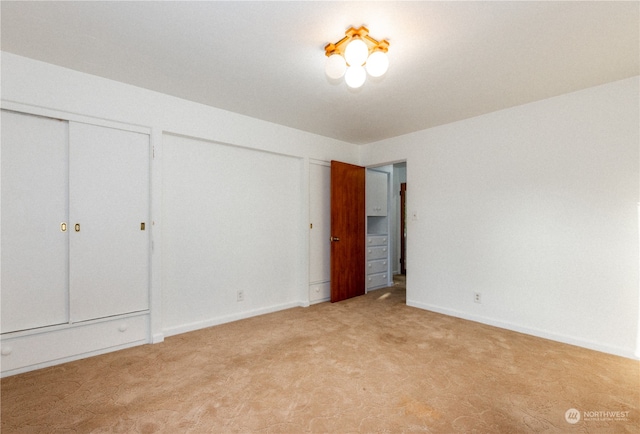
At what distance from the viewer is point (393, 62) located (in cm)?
247

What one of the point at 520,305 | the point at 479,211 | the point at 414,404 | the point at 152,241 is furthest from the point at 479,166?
the point at 152,241

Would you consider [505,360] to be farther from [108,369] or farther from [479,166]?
[108,369]

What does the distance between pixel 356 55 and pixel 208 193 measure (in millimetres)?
2322

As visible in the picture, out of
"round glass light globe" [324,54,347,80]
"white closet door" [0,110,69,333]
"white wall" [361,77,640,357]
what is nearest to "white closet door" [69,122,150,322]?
"white closet door" [0,110,69,333]

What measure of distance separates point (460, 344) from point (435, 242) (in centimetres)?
148

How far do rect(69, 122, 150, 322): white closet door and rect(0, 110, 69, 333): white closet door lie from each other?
0.08m

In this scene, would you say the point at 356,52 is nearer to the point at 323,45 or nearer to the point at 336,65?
the point at 336,65

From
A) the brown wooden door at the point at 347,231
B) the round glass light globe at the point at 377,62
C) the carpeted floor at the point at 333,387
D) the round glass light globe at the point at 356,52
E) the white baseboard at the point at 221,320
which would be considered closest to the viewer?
the carpeted floor at the point at 333,387

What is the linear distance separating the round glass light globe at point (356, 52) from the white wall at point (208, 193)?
205 centimetres

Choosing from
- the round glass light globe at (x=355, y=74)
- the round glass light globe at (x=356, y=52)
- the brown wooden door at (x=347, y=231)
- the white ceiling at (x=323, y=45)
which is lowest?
the brown wooden door at (x=347, y=231)

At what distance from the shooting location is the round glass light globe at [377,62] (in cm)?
206

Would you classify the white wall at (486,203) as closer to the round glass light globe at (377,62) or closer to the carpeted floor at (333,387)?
the carpeted floor at (333,387)

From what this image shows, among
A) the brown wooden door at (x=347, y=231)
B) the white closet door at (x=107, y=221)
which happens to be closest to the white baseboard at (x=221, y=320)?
the white closet door at (x=107, y=221)

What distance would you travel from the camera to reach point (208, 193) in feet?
11.7
